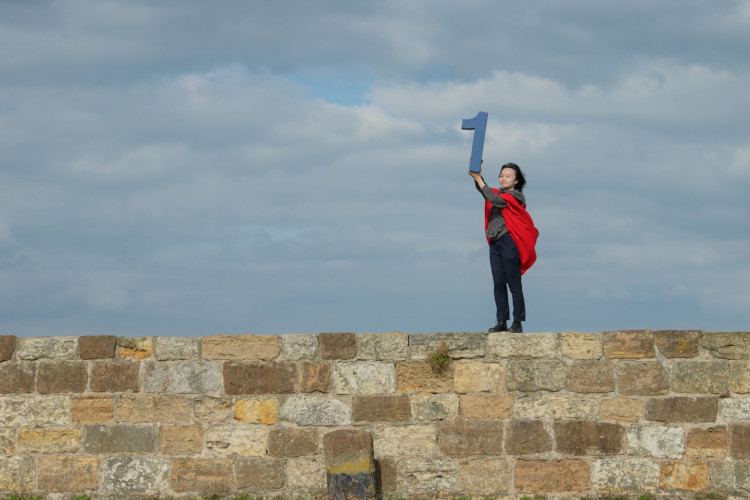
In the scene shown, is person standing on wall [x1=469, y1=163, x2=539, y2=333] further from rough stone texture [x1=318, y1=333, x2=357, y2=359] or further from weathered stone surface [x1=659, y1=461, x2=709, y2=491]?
weathered stone surface [x1=659, y1=461, x2=709, y2=491]

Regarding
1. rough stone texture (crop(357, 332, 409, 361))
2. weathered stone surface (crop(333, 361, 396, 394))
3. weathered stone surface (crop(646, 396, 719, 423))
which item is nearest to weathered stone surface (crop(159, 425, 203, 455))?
weathered stone surface (crop(333, 361, 396, 394))

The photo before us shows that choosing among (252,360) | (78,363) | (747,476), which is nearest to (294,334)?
(252,360)

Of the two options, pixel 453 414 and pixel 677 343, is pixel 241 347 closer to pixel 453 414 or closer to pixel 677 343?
pixel 453 414

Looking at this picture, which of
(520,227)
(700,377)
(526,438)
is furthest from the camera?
(520,227)

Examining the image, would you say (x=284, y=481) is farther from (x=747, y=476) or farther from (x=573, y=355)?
(x=747, y=476)

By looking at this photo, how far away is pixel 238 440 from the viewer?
801 centimetres

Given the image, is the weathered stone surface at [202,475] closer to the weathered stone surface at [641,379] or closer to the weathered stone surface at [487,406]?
the weathered stone surface at [487,406]

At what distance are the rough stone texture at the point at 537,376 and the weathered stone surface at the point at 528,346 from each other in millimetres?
68

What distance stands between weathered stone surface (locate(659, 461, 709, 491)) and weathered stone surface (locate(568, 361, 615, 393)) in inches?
32.4

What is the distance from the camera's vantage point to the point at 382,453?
7.92m

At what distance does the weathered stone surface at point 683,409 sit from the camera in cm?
795

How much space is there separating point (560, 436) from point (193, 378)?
3115 mm

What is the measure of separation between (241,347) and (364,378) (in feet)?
3.53

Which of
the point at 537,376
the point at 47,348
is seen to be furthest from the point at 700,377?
the point at 47,348
